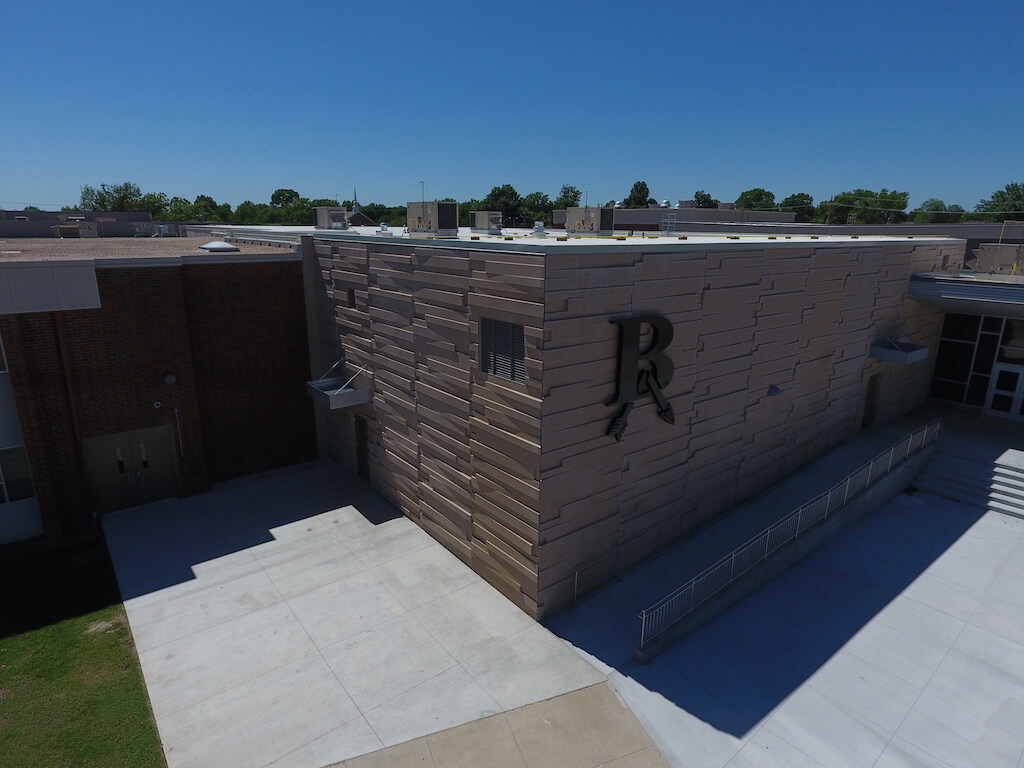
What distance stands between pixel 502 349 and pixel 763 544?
712 centimetres

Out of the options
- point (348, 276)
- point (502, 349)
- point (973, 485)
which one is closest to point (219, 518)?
point (348, 276)

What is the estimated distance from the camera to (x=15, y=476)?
1423 cm

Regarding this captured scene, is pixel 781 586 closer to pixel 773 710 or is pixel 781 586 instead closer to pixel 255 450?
pixel 773 710

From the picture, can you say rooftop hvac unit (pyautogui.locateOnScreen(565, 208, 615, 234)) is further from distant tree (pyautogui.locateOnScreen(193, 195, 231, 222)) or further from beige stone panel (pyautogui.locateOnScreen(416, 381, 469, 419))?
distant tree (pyautogui.locateOnScreen(193, 195, 231, 222))

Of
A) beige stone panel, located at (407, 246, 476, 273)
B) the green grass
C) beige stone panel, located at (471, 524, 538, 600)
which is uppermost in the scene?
beige stone panel, located at (407, 246, 476, 273)

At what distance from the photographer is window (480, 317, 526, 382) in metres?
10.8

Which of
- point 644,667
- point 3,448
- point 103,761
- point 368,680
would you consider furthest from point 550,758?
point 3,448

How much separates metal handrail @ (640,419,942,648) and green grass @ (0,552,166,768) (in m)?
8.20

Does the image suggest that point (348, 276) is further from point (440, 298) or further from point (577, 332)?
point (577, 332)

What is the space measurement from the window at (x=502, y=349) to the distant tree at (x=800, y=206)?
79144mm

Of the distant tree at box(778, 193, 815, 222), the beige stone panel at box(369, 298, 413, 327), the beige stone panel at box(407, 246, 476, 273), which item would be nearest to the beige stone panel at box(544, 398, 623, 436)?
the beige stone panel at box(407, 246, 476, 273)

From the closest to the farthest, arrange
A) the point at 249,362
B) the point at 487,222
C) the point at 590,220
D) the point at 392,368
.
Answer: the point at 392,368 → the point at 249,362 → the point at 590,220 → the point at 487,222

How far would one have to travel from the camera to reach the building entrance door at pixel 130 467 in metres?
15.2

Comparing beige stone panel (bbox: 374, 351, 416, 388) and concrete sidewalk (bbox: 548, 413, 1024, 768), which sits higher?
beige stone panel (bbox: 374, 351, 416, 388)
